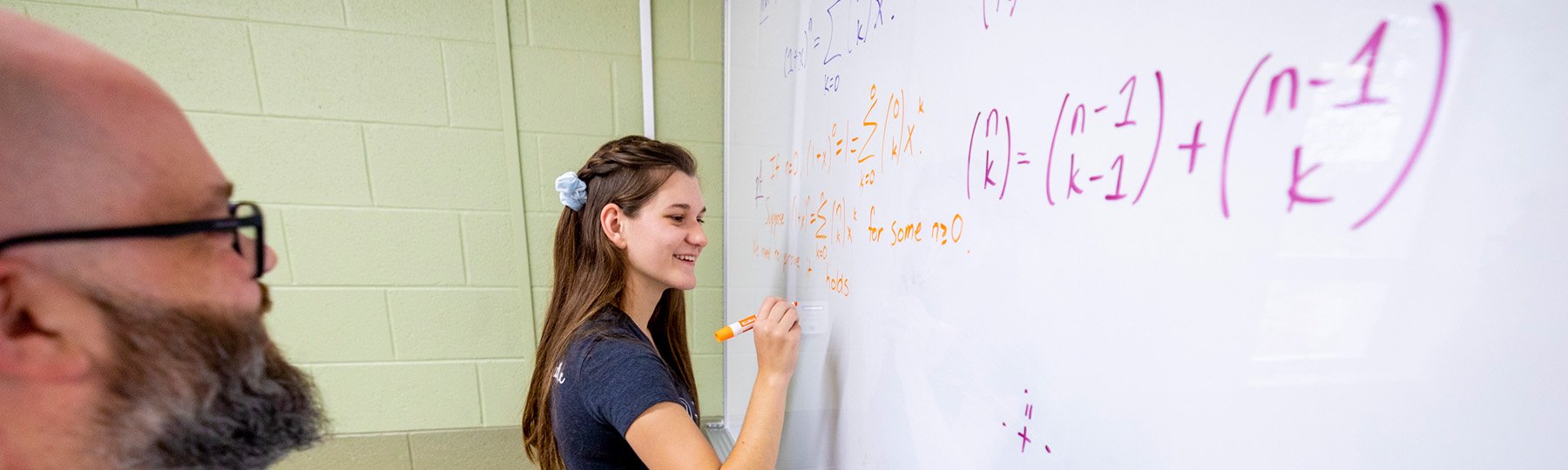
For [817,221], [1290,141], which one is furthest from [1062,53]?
[817,221]

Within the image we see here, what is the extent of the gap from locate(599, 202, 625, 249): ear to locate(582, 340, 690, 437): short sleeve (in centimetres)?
19

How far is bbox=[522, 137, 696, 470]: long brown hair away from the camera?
0.85m

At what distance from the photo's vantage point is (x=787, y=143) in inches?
32.9

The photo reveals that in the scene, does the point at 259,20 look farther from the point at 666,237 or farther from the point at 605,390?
the point at 605,390

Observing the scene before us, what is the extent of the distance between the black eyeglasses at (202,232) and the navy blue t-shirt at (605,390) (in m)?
0.35

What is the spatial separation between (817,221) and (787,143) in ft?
0.57

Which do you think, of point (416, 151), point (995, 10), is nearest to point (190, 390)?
point (995, 10)

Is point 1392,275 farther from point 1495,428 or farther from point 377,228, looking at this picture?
point 377,228

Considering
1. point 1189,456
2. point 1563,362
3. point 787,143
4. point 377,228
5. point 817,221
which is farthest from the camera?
point 377,228

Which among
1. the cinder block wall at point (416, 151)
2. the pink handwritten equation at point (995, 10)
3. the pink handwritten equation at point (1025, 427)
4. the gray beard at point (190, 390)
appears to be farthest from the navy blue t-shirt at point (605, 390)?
the cinder block wall at point (416, 151)

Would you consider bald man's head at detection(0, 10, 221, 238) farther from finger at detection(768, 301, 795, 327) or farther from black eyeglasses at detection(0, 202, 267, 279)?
finger at detection(768, 301, 795, 327)

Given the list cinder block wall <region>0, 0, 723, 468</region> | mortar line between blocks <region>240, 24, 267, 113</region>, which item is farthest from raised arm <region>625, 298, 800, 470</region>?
mortar line between blocks <region>240, 24, 267, 113</region>

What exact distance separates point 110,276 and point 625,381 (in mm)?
422

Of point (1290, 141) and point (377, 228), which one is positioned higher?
point (1290, 141)
